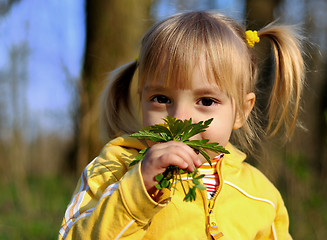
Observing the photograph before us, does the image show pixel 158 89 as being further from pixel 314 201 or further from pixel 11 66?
pixel 11 66

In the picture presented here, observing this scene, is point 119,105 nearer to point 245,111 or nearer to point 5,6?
point 245,111

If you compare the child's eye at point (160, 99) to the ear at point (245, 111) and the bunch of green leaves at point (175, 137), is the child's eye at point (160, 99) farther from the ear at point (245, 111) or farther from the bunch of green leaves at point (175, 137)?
the ear at point (245, 111)

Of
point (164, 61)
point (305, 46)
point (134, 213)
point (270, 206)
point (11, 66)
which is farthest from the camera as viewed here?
point (11, 66)

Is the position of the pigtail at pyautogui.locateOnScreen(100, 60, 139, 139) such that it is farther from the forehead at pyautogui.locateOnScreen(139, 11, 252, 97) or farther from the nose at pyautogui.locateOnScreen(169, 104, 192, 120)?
the nose at pyautogui.locateOnScreen(169, 104, 192, 120)

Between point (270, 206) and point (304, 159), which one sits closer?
point (270, 206)

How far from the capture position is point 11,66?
17.9ft

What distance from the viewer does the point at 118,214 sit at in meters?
1.51

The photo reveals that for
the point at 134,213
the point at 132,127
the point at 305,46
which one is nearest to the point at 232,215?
the point at 134,213

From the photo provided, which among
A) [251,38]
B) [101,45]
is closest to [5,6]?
[101,45]

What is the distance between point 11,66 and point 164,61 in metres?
4.25

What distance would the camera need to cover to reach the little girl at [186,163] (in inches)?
59.7

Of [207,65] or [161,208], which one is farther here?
[207,65]

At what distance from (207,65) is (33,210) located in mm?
4344

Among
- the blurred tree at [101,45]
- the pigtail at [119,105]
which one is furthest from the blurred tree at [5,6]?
the pigtail at [119,105]
